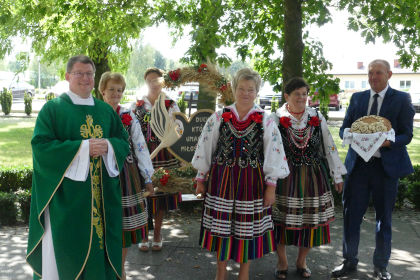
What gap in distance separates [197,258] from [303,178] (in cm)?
154

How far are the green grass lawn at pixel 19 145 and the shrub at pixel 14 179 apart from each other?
9.90ft

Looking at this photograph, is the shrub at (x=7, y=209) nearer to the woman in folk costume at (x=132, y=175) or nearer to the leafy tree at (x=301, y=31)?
the woman in folk costume at (x=132, y=175)

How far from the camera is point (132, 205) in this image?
12.4 feet

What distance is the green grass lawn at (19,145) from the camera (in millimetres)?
10836

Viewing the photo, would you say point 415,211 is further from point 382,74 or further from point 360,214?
point 382,74

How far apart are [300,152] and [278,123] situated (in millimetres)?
344

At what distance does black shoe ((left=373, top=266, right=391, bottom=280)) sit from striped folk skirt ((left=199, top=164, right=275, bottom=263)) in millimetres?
Result: 1252

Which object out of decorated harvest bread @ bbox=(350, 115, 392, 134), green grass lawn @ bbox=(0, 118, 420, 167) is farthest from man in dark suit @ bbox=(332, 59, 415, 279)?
green grass lawn @ bbox=(0, 118, 420, 167)

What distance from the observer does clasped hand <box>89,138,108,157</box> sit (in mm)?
3107

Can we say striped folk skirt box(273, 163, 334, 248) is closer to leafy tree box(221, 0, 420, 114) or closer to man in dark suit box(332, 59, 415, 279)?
man in dark suit box(332, 59, 415, 279)

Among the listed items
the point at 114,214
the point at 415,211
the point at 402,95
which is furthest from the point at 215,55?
the point at 415,211

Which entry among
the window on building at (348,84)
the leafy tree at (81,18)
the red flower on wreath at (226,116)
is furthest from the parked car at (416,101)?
the red flower on wreath at (226,116)

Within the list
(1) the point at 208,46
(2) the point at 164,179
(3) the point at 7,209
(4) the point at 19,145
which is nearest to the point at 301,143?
(2) the point at 164,179

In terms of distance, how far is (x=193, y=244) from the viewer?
5066 mm
